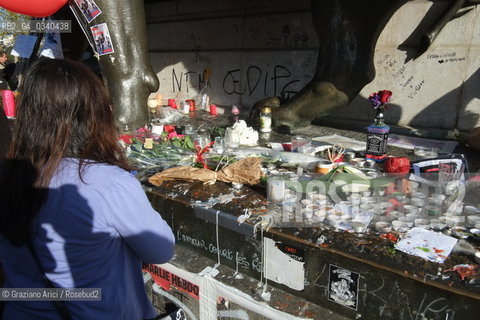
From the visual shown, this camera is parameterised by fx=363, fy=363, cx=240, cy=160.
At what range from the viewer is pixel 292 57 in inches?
220

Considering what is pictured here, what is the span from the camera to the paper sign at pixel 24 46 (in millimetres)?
6094

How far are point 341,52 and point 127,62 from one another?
229 cm

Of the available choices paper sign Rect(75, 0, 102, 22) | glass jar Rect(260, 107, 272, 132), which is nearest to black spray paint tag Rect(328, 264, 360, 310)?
glass jar Rect(260, 107, 272, 132)

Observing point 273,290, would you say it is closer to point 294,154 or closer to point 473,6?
point 294,154

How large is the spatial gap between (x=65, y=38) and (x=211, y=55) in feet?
9.33

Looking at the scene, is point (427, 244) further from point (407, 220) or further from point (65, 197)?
point (65, 197)

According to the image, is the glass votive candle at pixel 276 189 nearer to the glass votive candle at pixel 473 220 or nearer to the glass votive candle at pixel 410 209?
the glass votive candle at pixel 410 209

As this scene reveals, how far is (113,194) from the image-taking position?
3.81ft

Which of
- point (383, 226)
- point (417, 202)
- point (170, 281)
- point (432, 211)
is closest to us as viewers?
point (383, 226)

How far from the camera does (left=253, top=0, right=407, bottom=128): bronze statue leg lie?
352 centimetres

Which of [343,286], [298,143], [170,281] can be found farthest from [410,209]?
[170,281]

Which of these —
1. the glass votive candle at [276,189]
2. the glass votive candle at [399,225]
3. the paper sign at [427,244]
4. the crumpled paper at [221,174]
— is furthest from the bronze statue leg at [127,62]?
the paper sign at [427,244]

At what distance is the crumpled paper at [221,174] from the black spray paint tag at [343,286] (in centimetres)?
93

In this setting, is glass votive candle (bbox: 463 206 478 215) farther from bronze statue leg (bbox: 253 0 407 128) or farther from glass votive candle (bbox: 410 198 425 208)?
bronze statue leg (bbox: 253 0 407 128)
